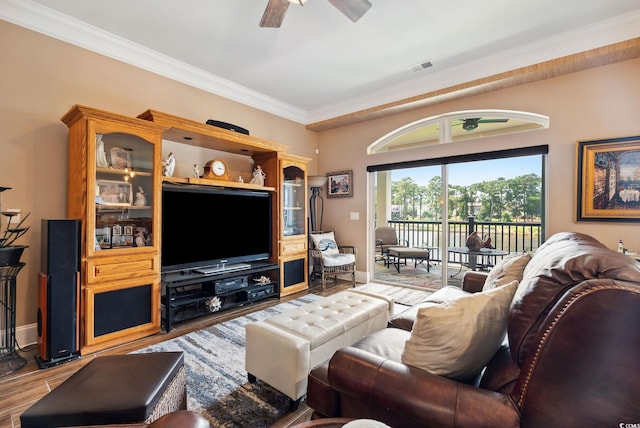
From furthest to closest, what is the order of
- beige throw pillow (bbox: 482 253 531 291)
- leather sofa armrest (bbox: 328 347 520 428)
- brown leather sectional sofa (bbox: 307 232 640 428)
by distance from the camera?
beige throw pillow (bbox: 482 253 531 291)
leather sofa armrest (bbox: 328 347 520 428)
brown leather sectional sofa (bbox: 307 232 640 428)

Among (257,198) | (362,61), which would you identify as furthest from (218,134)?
(362,61)

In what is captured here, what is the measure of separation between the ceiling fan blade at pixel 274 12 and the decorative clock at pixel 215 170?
1.72 metres

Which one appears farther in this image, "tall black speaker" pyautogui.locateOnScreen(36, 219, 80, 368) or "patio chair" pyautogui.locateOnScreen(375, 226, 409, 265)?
"patio chair" pyautogui.locateOnScreen(375, 226, 409, 265)

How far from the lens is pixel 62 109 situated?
2711 millimetres

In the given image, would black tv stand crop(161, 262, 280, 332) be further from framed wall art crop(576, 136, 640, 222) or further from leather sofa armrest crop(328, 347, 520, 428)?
framed wall art crop(576, 136, 640, 222)

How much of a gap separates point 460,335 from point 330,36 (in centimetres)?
299

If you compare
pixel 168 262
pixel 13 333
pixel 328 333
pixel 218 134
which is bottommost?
pixel 13 333

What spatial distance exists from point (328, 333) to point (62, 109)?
319 cm

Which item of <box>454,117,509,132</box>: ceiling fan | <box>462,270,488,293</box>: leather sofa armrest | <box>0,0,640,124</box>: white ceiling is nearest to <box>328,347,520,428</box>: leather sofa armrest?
<box>462,270,488,293</box>: leather sofa armrest

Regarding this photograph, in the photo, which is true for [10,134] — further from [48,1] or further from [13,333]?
[13,333]

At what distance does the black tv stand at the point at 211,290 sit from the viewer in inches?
116

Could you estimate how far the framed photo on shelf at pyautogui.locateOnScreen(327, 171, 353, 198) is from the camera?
5.10 meters

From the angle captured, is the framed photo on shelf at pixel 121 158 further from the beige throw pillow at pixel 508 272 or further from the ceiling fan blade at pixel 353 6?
the beige throw pillow at pixel 508 272

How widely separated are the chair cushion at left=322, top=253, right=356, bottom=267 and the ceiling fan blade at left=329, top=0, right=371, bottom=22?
3132mm
